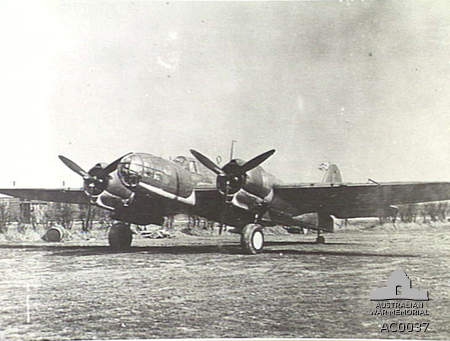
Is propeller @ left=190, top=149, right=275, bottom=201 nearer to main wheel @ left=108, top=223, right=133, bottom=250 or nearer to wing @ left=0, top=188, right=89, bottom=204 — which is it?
main wheel @ left=108, top=223, right=133, bottom=250

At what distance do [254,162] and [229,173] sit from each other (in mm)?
687

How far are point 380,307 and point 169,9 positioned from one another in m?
6.01

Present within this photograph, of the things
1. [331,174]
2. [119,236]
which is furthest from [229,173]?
[119,236]

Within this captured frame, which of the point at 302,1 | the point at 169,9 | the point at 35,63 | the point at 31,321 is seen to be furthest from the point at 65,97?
the point at 302,1

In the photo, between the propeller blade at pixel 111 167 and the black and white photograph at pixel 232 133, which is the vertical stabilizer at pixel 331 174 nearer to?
the black and white photograph at pixel 232 133

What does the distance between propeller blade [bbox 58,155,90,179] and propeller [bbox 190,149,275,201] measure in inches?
110

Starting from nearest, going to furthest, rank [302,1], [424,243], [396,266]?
[302,1] < [396,266] < [424,243]

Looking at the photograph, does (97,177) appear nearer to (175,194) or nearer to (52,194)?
(175,194)

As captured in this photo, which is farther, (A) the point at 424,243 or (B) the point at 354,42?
(A) the point at 424,243

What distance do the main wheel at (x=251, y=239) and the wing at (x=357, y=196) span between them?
3.72 ft

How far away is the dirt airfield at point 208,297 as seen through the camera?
5.45 meters

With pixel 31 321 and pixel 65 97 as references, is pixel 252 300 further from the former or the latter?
pixel 65 97

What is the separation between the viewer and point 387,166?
8.12 m

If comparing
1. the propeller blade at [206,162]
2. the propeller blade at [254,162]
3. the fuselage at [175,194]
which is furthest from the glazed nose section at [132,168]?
the propeller blade at [254,162]
